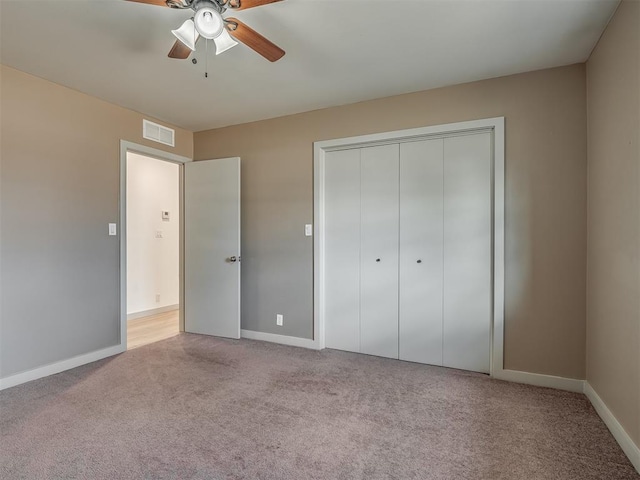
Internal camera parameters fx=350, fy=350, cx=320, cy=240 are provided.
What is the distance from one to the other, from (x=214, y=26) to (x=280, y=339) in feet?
9.76

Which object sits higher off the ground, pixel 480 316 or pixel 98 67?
pixel 98 67

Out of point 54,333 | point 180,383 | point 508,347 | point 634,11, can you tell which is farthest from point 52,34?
point 508,347

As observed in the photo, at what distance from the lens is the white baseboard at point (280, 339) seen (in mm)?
3656

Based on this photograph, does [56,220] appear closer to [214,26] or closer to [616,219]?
[214,26]

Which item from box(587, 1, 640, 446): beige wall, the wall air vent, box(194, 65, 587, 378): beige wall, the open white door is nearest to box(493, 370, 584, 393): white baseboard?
box(194, 65, 587, 378): beige wall

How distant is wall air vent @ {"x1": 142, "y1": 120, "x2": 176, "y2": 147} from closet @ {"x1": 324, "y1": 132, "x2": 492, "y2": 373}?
189 centimetres

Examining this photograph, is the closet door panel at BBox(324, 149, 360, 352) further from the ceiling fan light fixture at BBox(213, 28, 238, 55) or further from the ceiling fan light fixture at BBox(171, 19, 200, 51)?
the ceiling fan light fixture at BBox(171, 19, 200, 51)

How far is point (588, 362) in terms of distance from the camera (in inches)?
100

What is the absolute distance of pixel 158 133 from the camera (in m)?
3.88

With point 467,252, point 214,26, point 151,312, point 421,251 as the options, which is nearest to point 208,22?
point 214,26

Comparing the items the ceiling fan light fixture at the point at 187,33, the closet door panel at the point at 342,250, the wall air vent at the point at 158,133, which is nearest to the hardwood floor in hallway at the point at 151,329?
the closet door panel at the point at 342,250

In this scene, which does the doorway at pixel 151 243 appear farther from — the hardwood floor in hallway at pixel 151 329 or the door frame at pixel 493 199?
the door frame at pixel 493 199

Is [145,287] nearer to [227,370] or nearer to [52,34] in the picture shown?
[227,370]

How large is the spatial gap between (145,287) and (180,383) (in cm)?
281
